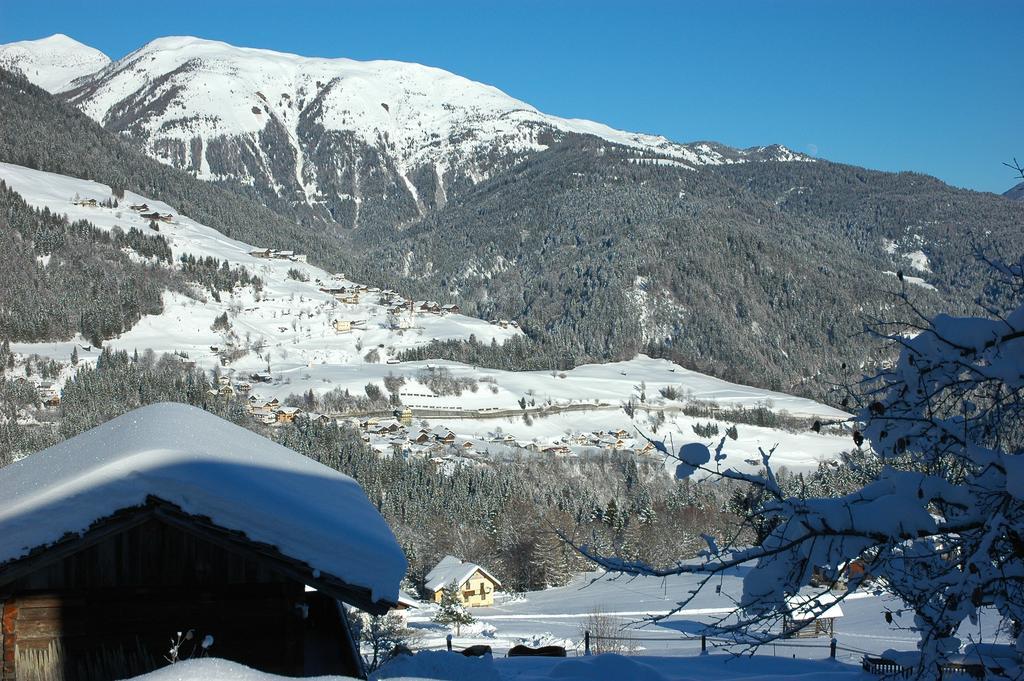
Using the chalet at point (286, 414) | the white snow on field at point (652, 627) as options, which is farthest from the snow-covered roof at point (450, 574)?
the chalet at point (286, 414)

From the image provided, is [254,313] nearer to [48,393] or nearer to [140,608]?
[48,393]

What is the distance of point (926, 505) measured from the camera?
434 centimetres

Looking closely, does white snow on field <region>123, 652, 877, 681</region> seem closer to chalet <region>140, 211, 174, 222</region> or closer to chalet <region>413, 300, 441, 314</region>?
chalet <region>413, 300, 441, 314</region>

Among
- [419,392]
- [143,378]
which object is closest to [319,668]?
[143,378]

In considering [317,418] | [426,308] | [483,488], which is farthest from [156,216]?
[483,488]

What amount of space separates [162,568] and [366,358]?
114m

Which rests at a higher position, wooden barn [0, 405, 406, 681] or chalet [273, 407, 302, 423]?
chalet [273, 407, 302, 423]

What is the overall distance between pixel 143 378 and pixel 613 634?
7385cm

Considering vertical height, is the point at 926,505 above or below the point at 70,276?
below

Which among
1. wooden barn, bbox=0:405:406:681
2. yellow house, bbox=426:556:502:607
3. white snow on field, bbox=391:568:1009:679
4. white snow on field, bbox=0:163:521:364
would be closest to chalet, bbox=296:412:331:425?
white snow on field, bbox=0:163:521:364

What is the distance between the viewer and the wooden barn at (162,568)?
7.05 metres

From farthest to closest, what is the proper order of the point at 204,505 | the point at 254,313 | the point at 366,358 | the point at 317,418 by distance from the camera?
1. the point at 254,313
2. the point at 366,358
3. the point at 317,418
4. the point at 204,505

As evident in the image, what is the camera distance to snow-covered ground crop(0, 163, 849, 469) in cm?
10350

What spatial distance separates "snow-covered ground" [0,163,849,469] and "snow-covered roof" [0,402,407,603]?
253 ft
